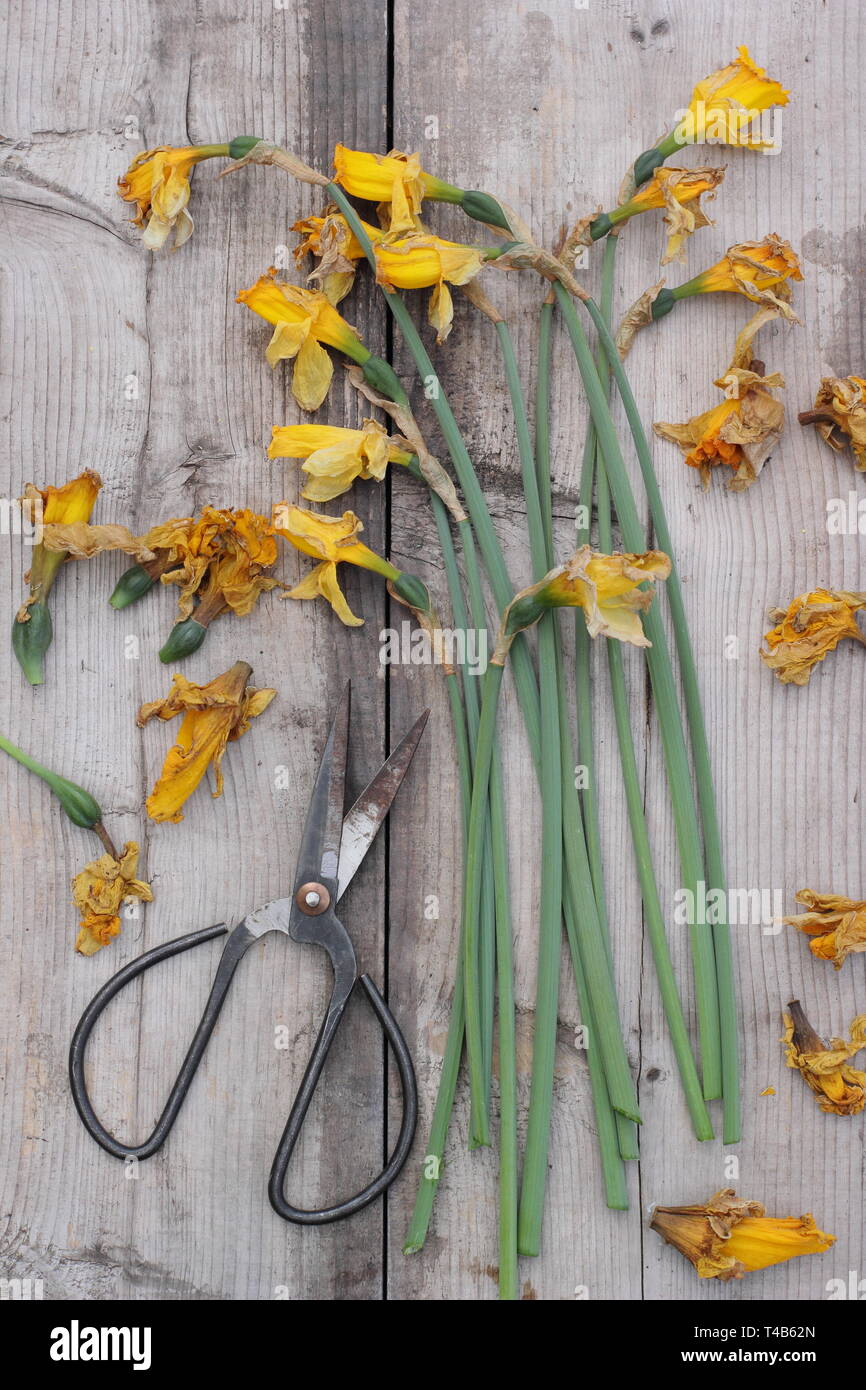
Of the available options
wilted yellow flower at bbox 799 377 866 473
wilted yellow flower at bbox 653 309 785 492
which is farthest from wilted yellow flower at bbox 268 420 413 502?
wilted yellow flower at bbox 799 377 866 473

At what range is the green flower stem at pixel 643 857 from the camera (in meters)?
0.80

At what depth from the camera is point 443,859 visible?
2.78ft

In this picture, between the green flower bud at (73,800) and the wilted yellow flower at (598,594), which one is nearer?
the wilted yellow flower at (598,594)

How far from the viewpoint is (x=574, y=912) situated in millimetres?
805

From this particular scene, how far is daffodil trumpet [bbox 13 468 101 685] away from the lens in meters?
0.84

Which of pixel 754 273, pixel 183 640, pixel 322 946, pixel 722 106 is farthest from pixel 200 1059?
pixel 722 106

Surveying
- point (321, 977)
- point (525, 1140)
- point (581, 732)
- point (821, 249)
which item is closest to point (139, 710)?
point (321, 977)

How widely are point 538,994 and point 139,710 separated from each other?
16.6 inches

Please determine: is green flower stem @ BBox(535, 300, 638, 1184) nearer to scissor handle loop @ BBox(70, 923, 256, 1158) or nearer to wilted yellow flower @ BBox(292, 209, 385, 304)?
wilted yellow flower @ BBox(292, 209, 385, 304)

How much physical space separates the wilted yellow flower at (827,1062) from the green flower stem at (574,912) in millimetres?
155

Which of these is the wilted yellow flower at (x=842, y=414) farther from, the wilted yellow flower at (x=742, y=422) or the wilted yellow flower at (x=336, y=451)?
the wilted yellow flower at (x=336, y=451)

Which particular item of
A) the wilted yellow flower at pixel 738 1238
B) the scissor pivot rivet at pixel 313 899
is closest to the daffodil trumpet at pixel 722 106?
the scissor pivot rivet at pixel 313 899

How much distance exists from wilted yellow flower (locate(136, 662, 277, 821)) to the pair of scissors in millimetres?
85

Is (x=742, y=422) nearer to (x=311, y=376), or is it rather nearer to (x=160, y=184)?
(x=311, y=376)
